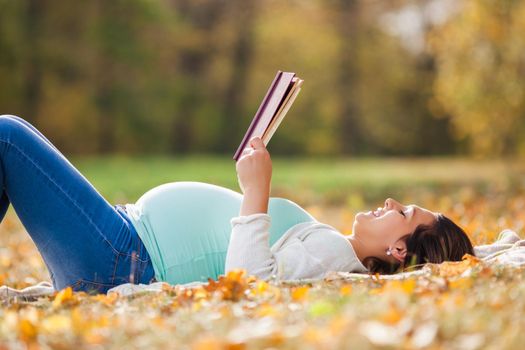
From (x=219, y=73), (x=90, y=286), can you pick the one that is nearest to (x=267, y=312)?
(x=90, y=286)

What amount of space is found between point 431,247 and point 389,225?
23 centimetres

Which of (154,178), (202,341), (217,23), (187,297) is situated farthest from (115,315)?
(217,23)

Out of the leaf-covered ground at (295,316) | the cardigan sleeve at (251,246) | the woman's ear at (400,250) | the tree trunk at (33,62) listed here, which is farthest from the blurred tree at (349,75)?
the leaf-covered ground at (295,316)

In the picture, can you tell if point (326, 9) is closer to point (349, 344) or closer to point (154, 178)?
point (154, 178)

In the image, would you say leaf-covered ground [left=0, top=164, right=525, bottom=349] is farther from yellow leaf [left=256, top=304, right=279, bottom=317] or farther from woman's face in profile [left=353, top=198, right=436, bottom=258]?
woman's face in profile [left=353, top=198, right=436, bottom=258]

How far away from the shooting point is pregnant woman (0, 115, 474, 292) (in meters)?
3.41

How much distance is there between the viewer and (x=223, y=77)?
33.1 m

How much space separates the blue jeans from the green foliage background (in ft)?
76.7

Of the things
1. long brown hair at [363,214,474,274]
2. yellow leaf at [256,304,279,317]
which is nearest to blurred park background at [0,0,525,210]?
long brown hair at [363,214,474,274]

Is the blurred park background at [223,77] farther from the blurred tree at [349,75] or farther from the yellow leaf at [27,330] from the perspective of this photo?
the yellow leaf at [27,330]

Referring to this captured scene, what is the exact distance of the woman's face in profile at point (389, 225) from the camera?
3574mm

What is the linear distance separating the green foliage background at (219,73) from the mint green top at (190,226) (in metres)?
23.4

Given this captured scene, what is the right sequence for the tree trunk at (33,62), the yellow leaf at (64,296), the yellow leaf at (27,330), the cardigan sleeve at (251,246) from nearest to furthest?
1. the yellow leaf at (27,330)
2. the yellow leaf at (64,296)
3. the cardigan sleeve at (251,246)
4. the tree trunk at (33,62)

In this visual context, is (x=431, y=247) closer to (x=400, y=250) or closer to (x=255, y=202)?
(x=400, y=250)
